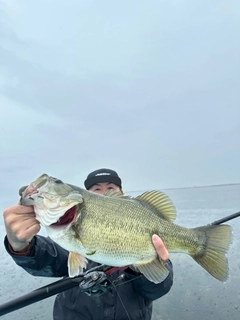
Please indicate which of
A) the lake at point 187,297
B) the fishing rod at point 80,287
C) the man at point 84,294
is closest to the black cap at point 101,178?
the man at point 84,294

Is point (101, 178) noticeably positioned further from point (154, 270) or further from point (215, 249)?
point (215, 249)

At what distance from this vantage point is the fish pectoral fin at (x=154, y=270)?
8.98 feet

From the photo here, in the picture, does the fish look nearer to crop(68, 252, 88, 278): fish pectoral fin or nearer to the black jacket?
crop(68, 252, 88, 278): fish pectoral fin

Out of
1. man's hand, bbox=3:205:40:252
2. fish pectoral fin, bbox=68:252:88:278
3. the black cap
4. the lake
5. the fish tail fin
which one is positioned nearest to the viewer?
man's hand, bbox=3:205:40:252

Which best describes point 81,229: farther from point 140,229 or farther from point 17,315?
point 17,315

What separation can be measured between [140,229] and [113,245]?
1.10 ft

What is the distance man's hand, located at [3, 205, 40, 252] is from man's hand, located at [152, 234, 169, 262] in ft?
3.86

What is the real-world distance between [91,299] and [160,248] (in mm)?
1226

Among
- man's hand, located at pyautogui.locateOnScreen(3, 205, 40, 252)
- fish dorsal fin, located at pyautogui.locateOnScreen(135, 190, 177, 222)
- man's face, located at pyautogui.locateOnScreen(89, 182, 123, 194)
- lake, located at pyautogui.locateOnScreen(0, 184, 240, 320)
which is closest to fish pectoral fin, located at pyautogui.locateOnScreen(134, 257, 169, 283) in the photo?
fish dorsal fin, located at pyautogui.locateOnScreen(135, 190, 177, 222)

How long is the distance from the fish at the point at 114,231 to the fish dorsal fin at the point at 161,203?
0.01m

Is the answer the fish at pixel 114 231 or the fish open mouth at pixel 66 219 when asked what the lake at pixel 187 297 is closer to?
the fish at pixel 114 231

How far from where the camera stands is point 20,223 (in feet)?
8.36

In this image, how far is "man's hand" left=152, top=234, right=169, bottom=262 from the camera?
2730mm

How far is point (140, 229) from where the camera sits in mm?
2752
